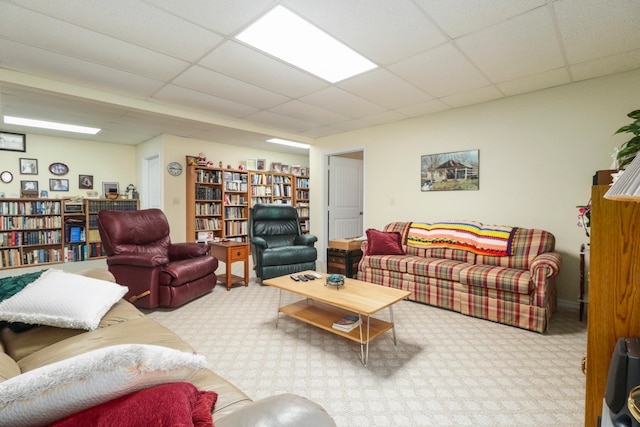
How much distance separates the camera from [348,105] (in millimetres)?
3756

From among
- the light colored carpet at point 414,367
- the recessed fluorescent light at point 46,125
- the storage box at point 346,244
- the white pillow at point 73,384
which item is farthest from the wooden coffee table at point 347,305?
the recessed fluorescent light at point 46,125

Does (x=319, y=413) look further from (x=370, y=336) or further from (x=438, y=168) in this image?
(x=438, y=168)

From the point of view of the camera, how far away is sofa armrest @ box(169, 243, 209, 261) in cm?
348

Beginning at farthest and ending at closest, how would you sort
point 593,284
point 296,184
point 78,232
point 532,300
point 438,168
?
point 296,184, point 78,232, point 438,168, point 532,300, point 593,284

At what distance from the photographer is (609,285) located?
1.05 metres

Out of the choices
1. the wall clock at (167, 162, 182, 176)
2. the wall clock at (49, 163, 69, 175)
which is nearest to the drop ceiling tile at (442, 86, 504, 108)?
the wall clock at (167, 162, 182, 176)

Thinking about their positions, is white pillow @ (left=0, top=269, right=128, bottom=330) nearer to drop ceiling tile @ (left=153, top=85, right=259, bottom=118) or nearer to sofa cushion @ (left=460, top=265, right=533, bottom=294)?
drop ceiling tile @ (left=153, top=85, right=259, bottom=118)

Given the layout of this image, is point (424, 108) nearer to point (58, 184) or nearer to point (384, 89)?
point (384, 89)

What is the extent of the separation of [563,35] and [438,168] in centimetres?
198

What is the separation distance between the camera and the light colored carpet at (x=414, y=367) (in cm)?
158

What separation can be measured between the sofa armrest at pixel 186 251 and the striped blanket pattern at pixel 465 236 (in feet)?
8.53

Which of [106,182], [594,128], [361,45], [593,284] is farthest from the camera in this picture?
[106,182]

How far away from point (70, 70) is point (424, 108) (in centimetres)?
386

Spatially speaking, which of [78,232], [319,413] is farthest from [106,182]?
[319,413]
